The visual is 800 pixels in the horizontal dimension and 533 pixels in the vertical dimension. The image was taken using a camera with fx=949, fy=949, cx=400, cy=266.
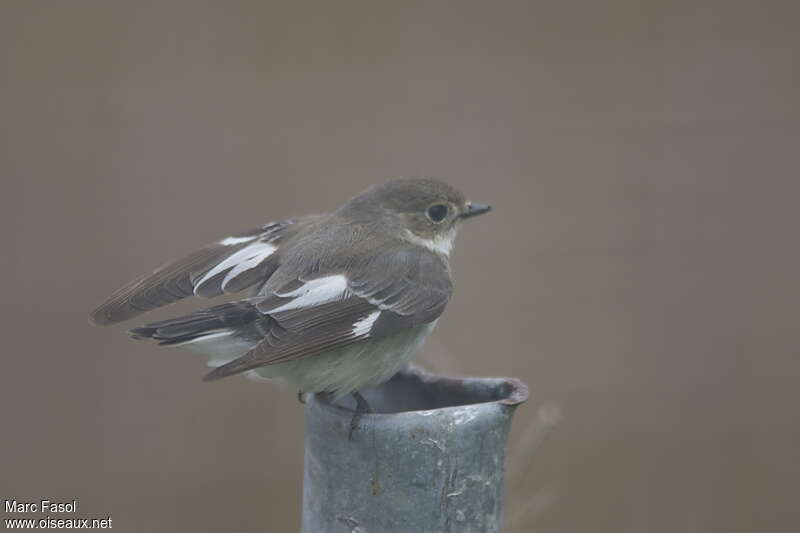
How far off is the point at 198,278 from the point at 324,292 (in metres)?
0.47

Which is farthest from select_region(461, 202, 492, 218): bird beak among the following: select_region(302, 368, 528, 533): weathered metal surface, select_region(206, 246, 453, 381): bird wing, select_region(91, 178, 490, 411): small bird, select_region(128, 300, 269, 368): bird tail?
select_region(302, 368, 528, 533): weathered metal surface

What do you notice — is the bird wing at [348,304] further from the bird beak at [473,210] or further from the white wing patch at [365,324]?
the bird beak at [473,210]

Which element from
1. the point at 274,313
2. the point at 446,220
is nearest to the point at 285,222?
the point at 446,220

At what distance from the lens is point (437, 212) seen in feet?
10.4

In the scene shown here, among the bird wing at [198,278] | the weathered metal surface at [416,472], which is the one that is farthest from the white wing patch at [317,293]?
the weathered metal surface at [416,472]

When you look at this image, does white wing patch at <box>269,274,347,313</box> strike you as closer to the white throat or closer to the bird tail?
the bird tail

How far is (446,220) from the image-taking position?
3191 mm

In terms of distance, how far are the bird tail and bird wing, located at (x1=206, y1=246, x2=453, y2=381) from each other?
1.8 inches

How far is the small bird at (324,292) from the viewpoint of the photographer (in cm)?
243

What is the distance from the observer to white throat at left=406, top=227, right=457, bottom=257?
123 inches

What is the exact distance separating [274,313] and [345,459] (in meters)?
0.49

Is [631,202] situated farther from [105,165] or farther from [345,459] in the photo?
[345,459]

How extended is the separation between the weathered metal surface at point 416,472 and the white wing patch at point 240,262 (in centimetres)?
76

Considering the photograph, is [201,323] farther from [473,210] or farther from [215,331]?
[473,210]
